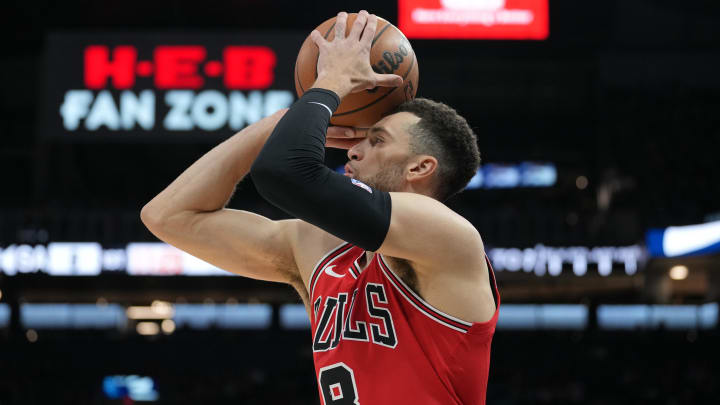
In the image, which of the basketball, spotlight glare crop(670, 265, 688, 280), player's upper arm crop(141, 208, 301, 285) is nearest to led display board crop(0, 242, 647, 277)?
spotlight glare crop(670, 265, 688, 280)

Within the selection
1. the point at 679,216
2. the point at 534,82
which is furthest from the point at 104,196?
the point at 679,216

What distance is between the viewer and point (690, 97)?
16.6 meters

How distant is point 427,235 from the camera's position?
1.95 m

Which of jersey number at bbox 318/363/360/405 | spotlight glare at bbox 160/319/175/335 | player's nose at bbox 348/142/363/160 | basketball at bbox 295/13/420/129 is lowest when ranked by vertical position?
spotlight glare at bbox 160/319/175/335

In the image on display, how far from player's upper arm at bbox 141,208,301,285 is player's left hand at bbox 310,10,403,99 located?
50cm

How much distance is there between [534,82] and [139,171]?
308 inches

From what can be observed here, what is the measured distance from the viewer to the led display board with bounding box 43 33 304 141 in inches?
380

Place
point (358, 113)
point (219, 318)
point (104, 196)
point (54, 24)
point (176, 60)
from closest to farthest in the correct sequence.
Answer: point (358, 113) < point (176, 60) < point (54, 24) < point (104, 196) < point (219, 318)

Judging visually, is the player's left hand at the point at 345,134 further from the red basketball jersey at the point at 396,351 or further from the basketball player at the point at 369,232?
the red basketball jersey at the point at 396,351

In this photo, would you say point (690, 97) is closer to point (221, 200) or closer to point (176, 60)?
point (176, 60)

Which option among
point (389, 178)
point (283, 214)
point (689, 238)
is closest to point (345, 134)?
point (389, 178)

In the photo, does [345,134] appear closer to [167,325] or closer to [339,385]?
Answer: [339,385]

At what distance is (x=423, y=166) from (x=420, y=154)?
3 cm

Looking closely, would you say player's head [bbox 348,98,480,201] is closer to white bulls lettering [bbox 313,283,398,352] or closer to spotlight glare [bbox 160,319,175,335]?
white bulls lettering [bbox 313,283,398,352]
